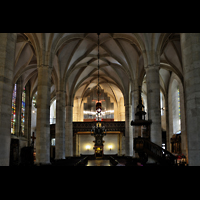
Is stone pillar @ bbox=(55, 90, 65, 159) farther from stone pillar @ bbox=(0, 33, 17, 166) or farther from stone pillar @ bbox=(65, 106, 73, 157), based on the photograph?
stone pillar @ bbox=(0, 33, 17, 166)

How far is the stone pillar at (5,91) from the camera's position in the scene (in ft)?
22.6

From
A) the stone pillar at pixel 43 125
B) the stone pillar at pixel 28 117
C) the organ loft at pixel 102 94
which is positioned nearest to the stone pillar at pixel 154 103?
the organ loft at pixel 102 94

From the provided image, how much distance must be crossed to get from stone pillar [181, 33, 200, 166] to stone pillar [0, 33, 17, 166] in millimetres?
5578

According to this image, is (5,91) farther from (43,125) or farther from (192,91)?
(43,125)

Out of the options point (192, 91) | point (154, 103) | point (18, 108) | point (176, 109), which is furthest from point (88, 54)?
point (192, 91)

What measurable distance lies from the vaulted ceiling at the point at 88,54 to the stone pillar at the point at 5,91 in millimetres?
7856

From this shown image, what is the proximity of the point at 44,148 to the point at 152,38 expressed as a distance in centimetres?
954

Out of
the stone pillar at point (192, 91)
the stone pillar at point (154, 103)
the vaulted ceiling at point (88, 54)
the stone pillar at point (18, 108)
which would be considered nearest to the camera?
the stone pillar at point (192, 91)

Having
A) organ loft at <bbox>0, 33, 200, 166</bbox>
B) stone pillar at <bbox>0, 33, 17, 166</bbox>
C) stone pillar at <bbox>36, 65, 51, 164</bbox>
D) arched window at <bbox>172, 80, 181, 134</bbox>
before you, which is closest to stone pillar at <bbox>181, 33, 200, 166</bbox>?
organ loft at <bbox>0, 33, 200, 166</bbox>

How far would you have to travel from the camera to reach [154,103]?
14.6 m

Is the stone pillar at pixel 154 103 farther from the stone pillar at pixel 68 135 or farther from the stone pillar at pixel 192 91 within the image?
the stone pillar at pixel 68 135

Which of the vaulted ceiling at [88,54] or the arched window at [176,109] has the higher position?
the vaulted ceiling at [88,54]
